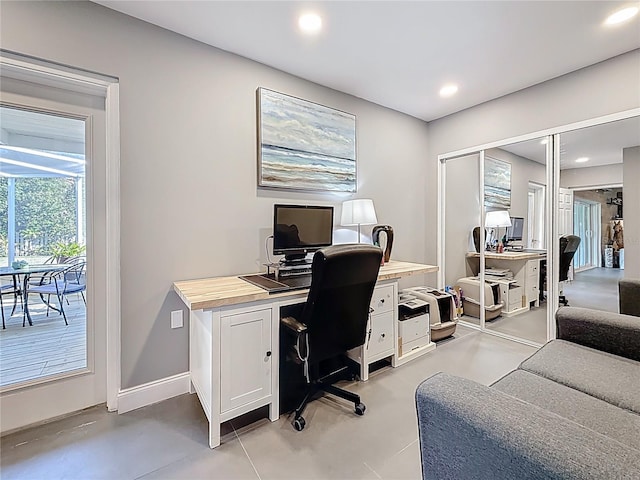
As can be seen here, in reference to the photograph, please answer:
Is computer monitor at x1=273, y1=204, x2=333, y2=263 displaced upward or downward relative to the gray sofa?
upward

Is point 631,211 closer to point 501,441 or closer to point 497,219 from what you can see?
point 497,219

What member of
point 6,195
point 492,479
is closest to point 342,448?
point 492,479

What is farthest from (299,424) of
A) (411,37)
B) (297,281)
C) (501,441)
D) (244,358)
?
(411,37)

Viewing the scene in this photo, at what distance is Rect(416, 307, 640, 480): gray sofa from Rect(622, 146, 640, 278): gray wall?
150 centimetres

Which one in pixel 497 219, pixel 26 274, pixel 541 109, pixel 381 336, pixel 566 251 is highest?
pixel 541 109

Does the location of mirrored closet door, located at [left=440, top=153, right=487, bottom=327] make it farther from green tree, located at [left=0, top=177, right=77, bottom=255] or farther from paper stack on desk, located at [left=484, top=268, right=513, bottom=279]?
green tree, located at [left=0, top=177, right=77, bottom=255]

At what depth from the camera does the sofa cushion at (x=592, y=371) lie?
4.26 feet

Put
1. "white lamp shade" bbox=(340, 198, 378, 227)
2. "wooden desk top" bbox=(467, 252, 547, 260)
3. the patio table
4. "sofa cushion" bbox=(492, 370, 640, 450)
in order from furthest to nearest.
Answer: "wooden desk top" bbox=(467, 252, 547, 260), "white lamp shade" bbox=(340, 198, 378, 227), the patio table, "sofa cushion" bbox=(492, 370, 640, 450)

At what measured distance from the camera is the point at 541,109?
2.97 m

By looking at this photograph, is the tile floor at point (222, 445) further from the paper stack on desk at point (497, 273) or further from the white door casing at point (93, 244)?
the paper stack on desk at point (497, 273)

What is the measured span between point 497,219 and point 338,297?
2.70 m

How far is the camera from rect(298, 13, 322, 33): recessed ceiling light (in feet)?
6.70

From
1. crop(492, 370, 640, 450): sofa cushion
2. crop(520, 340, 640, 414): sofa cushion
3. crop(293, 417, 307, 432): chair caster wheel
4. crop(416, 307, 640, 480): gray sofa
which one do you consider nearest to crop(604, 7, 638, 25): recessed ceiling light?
crop(416, 307, 640, 480): gray sofa

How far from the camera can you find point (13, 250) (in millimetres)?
1855
